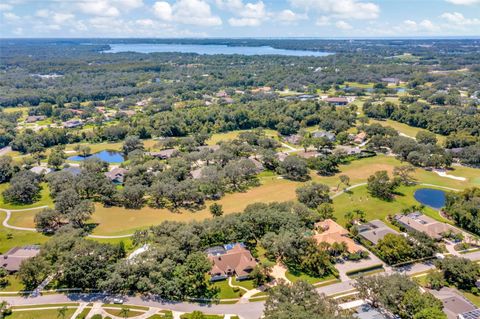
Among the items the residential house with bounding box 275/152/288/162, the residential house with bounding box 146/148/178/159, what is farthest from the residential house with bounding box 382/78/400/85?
the residential house with bounding box 146/148/178/159

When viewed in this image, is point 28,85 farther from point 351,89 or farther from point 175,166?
point 351,89

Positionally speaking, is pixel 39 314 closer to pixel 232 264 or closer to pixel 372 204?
pixel 232 264

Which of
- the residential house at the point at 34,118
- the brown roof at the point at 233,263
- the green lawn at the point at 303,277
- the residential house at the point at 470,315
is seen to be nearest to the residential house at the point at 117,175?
the brown roof at the point at 233,263

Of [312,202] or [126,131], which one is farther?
[126,131]

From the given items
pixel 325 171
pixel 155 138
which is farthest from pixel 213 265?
pixel 155 138

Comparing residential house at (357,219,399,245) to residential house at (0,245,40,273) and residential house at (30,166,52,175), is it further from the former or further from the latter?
residential house at (30,166,52,175)

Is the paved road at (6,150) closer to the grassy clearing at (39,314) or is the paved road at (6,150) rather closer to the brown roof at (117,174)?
the brown roof at (117,174)

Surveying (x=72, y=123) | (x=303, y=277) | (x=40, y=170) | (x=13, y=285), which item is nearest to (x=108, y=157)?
(x=40, y=170)
